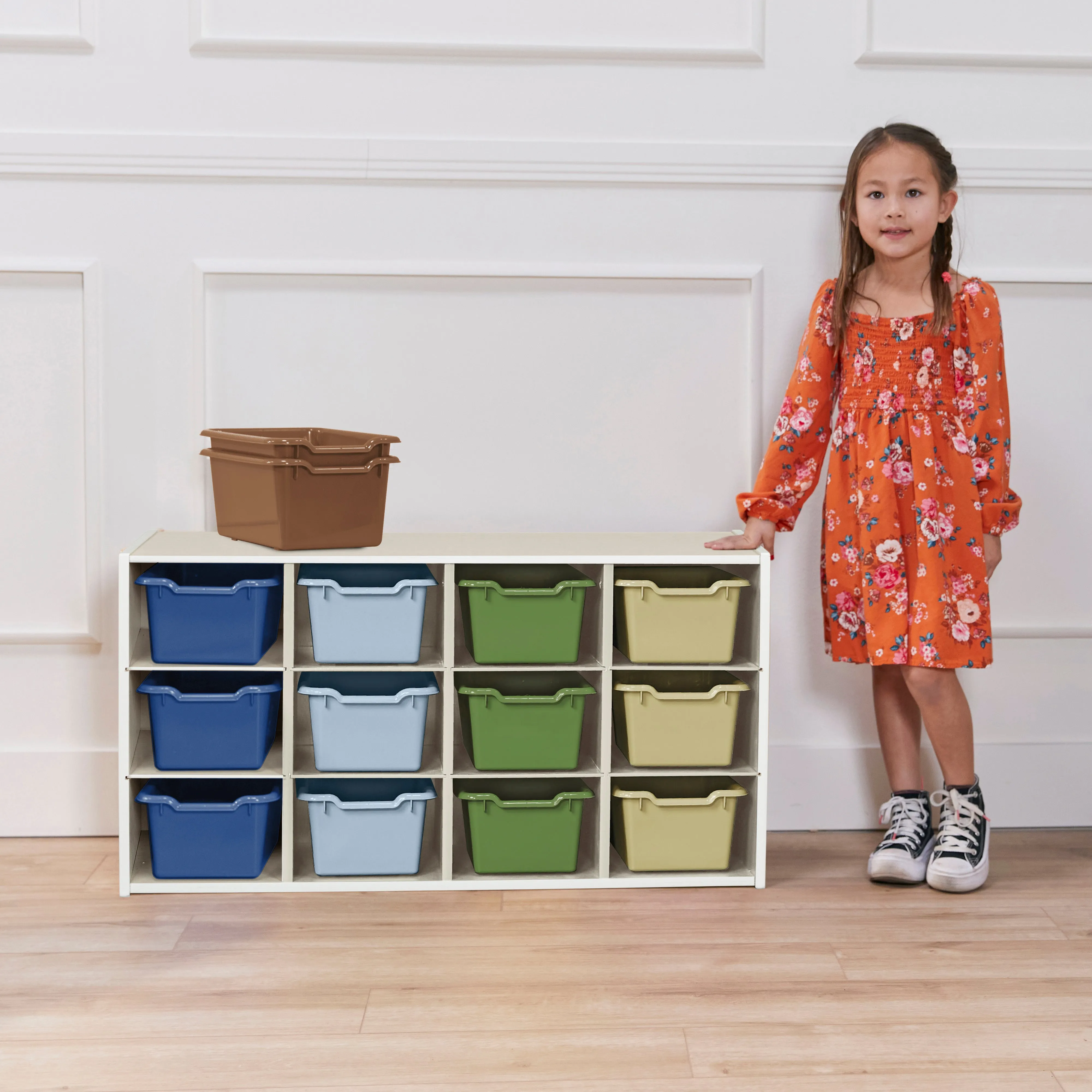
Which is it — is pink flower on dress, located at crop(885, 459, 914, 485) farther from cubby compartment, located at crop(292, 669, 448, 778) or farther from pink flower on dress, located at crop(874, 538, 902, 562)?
cubby compartment, located at crop(292, 669, 448, 778)

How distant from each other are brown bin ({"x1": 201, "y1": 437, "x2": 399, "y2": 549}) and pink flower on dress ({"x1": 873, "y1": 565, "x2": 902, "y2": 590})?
0.86 metres

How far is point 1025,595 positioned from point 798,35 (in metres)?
1.18

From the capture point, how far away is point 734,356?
2.20m

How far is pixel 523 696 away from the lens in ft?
6.28

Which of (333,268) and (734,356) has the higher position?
(333,268)

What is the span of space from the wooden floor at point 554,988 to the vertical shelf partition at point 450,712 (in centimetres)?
5

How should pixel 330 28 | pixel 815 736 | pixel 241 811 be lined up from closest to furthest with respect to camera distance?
pixel 241 811
pixel 330 28
pixel 815 736

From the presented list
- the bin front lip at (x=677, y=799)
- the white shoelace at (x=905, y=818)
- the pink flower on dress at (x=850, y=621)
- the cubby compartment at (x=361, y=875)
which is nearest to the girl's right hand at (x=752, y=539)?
the pink flower on dress at (x=850, y=621)

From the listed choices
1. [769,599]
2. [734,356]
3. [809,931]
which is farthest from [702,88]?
[809,931]

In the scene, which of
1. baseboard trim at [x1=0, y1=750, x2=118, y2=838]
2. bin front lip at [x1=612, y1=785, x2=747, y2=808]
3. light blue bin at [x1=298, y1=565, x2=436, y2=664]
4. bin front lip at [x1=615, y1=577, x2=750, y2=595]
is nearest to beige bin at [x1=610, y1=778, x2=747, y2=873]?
bin front lip at [x1=612, y1=785, x2=747, y2=808]

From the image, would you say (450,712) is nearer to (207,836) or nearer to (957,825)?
(207,836)

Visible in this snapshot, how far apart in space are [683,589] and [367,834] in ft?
2.22

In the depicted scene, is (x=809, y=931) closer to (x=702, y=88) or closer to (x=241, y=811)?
(x=241, y=811)

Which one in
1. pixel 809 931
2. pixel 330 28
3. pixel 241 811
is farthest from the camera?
pixel 330 28
